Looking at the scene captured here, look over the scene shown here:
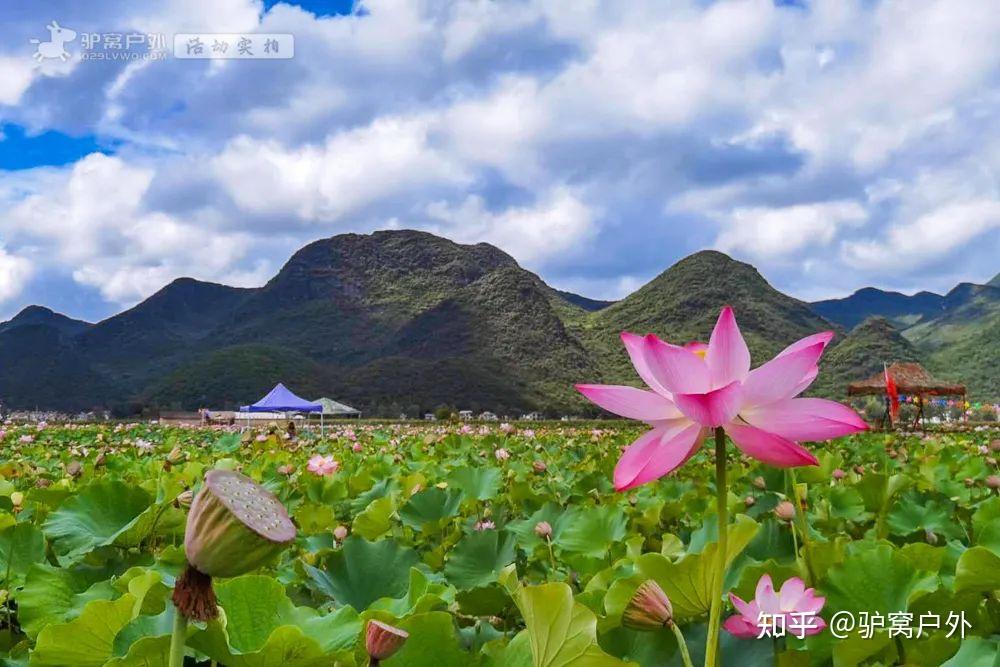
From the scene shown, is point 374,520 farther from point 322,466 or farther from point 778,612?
point 778,612

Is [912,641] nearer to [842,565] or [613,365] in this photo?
[842,565]

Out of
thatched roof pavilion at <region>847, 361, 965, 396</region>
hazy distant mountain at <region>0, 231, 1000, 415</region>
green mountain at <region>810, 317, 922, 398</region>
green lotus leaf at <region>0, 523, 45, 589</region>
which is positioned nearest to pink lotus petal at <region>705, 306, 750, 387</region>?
green lotus leaf at <region>0, 523, 45, 589</region>

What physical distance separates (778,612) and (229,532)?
1.96ft

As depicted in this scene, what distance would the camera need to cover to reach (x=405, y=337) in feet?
256

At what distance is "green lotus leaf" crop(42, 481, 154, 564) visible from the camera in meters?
1.45

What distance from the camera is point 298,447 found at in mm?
4828

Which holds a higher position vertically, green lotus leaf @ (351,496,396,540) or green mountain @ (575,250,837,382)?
green mountain @ (575,250,837,382)

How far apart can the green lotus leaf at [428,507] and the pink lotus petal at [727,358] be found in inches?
53.5

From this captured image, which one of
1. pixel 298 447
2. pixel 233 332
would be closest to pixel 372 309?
pixel 233 332

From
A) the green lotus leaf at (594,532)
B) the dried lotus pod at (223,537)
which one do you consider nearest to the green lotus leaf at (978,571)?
the green lotus leaf at (594,532)

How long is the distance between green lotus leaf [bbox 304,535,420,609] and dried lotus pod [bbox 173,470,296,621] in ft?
2.04

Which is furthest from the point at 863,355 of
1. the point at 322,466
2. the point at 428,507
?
the point at 428,507

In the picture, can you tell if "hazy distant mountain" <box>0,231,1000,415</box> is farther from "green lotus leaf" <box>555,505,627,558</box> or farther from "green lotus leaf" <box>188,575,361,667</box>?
"green lotus leaf" <box>188,575,361,667</box>

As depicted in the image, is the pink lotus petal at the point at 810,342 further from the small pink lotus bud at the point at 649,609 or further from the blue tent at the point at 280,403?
the blue tent at the point at 280,403
